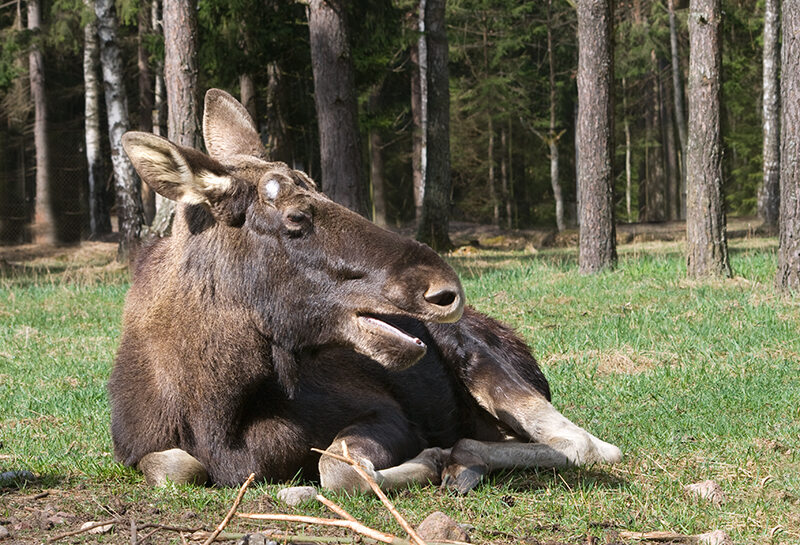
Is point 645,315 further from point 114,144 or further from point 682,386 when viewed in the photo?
point 114,144

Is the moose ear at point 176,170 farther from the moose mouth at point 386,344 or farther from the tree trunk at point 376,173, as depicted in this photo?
the tree trunk at point 376,173

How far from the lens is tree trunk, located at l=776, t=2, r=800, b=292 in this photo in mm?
10836

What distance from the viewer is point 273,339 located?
15.2ft

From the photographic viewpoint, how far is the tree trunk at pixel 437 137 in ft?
76.3

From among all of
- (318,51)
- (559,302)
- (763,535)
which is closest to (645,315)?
(559,302)

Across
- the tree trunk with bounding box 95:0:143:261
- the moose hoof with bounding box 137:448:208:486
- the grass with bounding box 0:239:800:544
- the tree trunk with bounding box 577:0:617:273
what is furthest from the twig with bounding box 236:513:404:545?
the tree trunk with bounding box 95:0:143:261

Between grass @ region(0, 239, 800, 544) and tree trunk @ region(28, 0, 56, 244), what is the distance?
19469mm

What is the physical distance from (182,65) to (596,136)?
650 centimetres

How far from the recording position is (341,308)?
4.48m

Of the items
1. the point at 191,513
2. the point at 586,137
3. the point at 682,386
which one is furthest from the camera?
the point at 586,137

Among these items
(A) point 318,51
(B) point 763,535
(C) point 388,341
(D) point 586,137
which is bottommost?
(B) point 763,535

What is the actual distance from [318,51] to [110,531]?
43.7 feet

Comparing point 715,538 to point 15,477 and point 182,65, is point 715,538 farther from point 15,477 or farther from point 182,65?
point 182,65

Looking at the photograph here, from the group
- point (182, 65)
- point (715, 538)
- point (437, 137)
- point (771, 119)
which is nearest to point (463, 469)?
point (715, 538)
